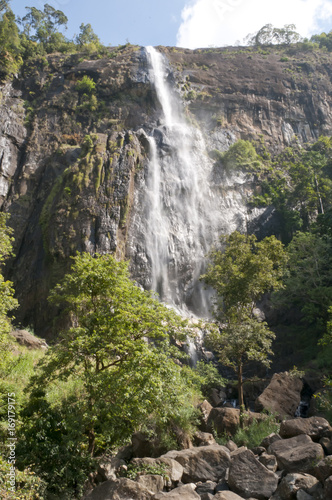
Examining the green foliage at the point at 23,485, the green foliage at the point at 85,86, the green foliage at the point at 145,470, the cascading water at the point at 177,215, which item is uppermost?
the green foliage at the point at 85,86

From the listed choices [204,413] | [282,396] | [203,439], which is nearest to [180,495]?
[203,439]

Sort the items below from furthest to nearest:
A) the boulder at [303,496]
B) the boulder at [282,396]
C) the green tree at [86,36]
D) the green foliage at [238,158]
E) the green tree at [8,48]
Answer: the green tree at [86,36]
the green tree at [8,48]
the green foliage at [238,158]
the boulder at [282,396]
the boulder at [303,496]

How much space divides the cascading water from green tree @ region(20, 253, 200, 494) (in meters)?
13.0

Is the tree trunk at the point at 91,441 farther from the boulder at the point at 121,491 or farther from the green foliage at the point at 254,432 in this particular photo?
the green foliage at the point at 254,432

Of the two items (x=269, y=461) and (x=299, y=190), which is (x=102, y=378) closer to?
(x=269, y=461)

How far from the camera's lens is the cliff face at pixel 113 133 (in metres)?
21.5

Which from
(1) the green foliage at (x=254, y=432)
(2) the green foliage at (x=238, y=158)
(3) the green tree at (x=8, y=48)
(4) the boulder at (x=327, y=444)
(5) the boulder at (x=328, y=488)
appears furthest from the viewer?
(3) the green tree at (x=8, y=48)

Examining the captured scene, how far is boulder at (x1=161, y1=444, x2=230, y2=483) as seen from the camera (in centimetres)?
809

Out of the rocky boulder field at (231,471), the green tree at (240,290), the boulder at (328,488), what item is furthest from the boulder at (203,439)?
the boulder at (328,488)

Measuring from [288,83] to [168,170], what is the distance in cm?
2297

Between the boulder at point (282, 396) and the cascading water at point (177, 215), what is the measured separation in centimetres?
882

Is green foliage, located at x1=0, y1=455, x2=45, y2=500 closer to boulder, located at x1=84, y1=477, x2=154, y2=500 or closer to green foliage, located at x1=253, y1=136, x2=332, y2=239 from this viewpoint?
boulder, located at x1=84, y1=477, x2=154, y2=500

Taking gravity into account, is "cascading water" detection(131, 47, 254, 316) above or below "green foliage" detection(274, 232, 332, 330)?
above

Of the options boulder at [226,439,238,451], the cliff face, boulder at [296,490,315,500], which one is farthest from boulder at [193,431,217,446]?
the cliff face
